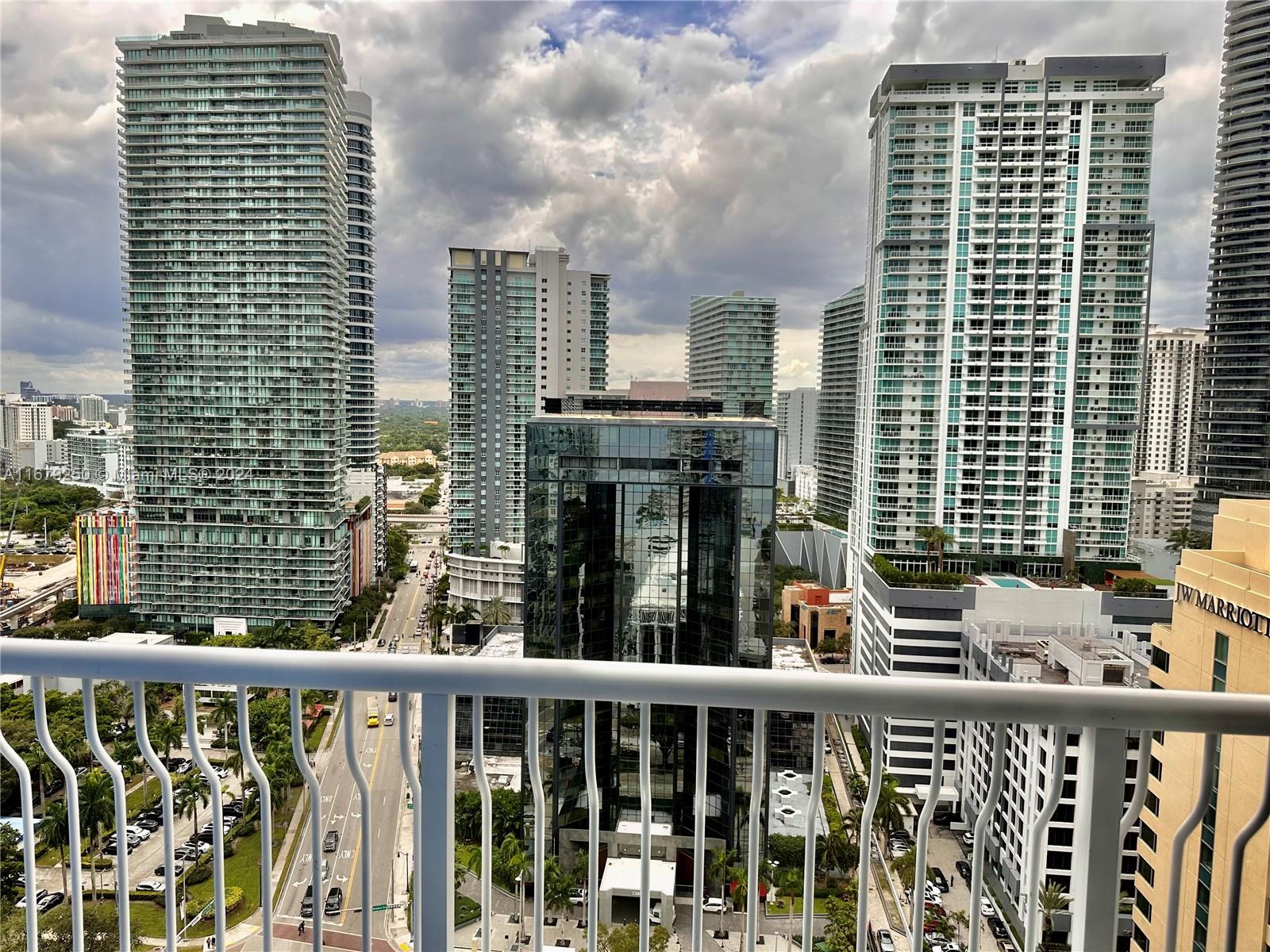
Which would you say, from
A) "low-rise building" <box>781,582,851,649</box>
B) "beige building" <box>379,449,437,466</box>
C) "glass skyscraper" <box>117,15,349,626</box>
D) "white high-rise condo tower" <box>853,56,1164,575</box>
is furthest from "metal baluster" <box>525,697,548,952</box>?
"beige building" <box>379,449,437,466</box>

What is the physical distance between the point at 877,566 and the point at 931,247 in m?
7.08

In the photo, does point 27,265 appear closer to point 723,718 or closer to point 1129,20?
point 723,718

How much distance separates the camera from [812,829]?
900 millimetres

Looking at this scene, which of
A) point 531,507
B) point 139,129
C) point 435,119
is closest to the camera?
point 435,119

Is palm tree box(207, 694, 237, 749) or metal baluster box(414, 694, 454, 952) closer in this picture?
metal baluster box(414, 694, 454, 952)

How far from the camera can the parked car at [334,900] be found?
3.62 feet

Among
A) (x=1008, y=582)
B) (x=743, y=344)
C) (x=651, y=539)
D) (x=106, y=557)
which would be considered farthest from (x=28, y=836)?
(x=743, y=344)

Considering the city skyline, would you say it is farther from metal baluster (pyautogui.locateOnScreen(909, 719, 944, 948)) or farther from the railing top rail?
metal baluster (pyautogui.locateOnScreen(909, 719, 944, 948))

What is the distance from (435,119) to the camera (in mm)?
4984

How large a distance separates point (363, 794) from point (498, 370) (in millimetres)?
21437

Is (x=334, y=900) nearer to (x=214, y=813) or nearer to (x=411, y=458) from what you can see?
(x=214, y=813)

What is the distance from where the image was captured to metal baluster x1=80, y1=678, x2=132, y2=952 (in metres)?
0.95

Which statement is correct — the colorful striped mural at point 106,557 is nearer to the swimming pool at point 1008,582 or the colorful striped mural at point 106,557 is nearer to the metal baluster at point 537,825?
the metal baluster at point 537,825

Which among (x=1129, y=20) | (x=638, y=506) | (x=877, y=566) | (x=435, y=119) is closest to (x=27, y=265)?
(x=435, y=119)
